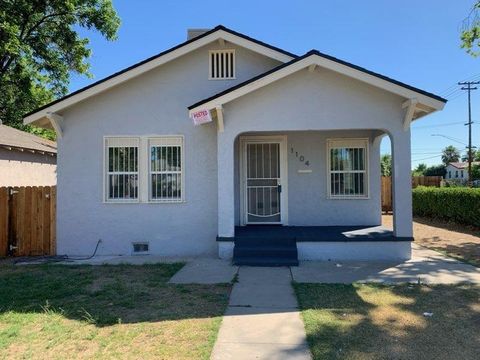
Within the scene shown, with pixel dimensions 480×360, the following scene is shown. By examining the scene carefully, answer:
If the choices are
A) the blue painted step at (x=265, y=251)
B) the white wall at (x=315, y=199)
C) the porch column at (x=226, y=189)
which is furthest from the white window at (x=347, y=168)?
the porch column at (x=226, y=189)

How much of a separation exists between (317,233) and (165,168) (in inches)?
161

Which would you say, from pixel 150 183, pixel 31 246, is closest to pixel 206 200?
pixel 150 183

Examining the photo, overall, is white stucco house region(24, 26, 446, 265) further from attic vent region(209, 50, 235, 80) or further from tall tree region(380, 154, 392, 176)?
tall tree region(380, 154, 392, 176)

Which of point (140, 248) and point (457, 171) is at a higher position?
point (457, 171)

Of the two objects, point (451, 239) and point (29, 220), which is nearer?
point (29, 220)

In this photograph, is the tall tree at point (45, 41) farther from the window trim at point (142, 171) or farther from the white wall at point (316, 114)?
the white wall at point (316, 114)

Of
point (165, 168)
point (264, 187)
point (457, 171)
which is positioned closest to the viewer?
point (165, 168)

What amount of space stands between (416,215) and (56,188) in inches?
642

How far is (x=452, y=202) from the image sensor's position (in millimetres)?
14742

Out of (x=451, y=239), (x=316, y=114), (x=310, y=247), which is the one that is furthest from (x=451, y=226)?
(x=316, y=114)

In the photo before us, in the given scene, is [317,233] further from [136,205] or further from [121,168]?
[121,168]

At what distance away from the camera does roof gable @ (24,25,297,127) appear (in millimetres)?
9109

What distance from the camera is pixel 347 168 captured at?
34.3 ft

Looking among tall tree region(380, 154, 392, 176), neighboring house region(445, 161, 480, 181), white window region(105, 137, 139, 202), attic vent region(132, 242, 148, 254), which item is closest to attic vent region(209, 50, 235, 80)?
white window region(105, 137, 139, 202)
